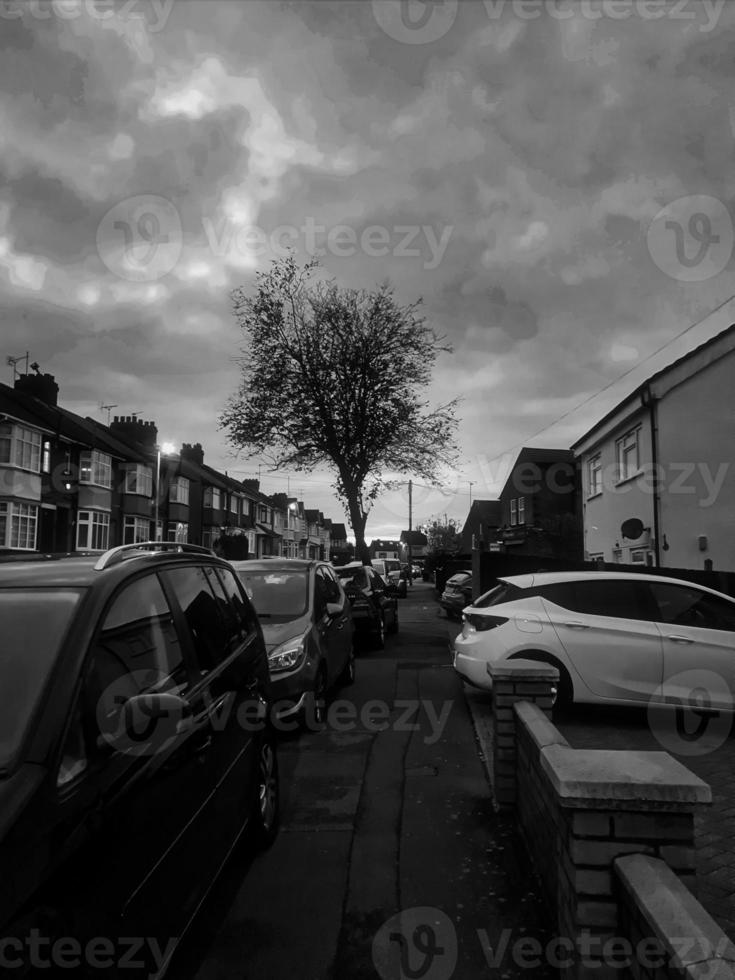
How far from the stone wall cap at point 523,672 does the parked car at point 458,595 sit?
1502cm

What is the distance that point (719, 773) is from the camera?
205 inches

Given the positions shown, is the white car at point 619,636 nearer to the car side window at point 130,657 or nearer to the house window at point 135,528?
the car side window at point 130,657

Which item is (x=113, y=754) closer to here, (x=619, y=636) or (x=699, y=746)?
(x=699, y=746)

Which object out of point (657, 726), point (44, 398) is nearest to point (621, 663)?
point (657, 726)

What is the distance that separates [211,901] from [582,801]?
220cm

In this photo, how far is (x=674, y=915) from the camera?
186 centimetres

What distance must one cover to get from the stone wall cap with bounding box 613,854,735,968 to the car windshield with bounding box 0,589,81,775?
182cm

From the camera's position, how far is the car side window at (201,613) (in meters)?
3.43

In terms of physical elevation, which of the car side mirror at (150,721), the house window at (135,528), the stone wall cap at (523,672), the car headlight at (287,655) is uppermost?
the house window at (135,528)

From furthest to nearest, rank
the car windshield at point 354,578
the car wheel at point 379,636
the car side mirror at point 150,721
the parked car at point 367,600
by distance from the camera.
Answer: the car windshield at point 354,578
the car wheel at point 379,636
the parked car at point 367,600
the car side mirror at point 150,721

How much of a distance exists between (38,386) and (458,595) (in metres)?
25.2

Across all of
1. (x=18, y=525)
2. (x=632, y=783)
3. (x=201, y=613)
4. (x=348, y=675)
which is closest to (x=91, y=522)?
(x=18, y=525)

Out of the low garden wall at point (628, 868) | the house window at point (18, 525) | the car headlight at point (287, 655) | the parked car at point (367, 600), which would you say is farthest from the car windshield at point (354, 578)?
the house window at point (18, 525)

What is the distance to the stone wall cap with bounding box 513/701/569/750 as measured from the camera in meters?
3.33
